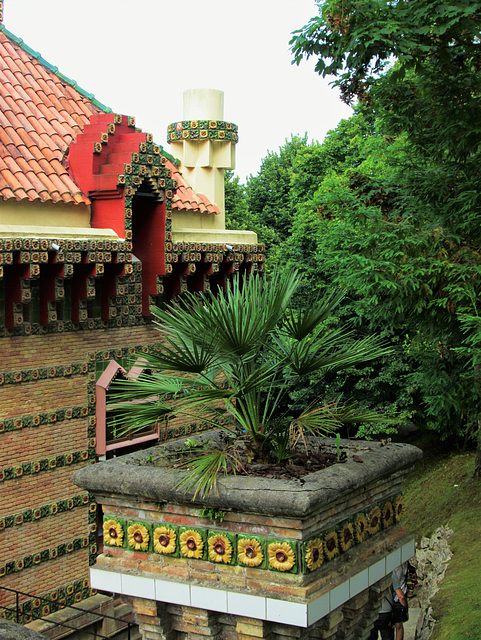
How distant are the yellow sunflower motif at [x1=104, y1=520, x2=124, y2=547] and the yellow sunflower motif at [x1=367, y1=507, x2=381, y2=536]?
1703mm

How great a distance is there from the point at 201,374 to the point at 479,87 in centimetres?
592

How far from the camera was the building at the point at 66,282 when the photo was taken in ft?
34.6

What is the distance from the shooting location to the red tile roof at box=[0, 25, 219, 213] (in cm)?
1126

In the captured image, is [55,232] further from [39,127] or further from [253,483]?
[253,483]

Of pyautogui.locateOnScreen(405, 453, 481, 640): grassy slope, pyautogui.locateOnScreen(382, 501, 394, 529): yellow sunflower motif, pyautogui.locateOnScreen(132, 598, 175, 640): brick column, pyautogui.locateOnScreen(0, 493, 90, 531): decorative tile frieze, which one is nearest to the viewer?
pyautogui.locateOnScreen(132, 598, 175, 640): brick column

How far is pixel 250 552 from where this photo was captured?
4543 mm

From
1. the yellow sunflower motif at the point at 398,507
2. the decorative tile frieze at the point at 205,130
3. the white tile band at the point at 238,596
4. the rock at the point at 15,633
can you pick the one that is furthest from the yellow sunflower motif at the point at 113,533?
the decorative tile frieze at the point at 205,130

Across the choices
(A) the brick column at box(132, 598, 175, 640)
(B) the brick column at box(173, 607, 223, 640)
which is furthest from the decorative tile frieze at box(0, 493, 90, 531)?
(B) the brick column at box(173, 607, 223, 640)

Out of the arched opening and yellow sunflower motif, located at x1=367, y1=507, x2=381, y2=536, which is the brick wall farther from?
yellow sunflower motif, located at x1=367, y1=507, x2=381, y2=536

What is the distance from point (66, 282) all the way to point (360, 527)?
7398 millimetres

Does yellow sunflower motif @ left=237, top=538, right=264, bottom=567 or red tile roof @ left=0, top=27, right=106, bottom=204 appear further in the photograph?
red tile roof @ left=0, top=27, right=106, bottom=204

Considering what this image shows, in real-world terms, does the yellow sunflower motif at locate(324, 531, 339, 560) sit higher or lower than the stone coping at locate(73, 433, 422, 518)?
lower

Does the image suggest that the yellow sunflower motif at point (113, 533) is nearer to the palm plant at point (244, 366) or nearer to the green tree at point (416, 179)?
the palm plant at point (244, 366)

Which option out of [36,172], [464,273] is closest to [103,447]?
[36,172]
